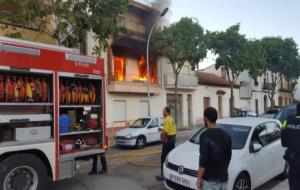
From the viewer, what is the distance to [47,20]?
50.3 feet

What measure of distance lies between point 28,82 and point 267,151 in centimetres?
513

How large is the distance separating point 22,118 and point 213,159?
402cm

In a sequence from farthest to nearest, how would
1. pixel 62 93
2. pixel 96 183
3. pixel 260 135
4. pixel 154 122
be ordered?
pixel 154 122 → pixel 96 183 → pixel 260 135 → pixel 62 93

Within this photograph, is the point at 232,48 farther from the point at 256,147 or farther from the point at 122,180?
the point at 256,147

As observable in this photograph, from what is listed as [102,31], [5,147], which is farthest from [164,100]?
[5,147]

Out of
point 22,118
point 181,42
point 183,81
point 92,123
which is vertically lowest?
point 92,123

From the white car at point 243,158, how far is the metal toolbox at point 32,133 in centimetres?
244

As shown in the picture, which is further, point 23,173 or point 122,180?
point 122,180

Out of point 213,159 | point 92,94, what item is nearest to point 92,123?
point 92,94

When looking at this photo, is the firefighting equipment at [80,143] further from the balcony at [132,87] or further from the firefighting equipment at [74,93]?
the balcony at [132,87]

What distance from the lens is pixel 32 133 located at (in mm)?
7379

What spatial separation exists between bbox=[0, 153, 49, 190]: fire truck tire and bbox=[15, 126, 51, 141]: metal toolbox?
31 cm

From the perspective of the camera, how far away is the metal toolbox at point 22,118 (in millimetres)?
6944

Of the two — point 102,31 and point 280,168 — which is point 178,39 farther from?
point 280,168
